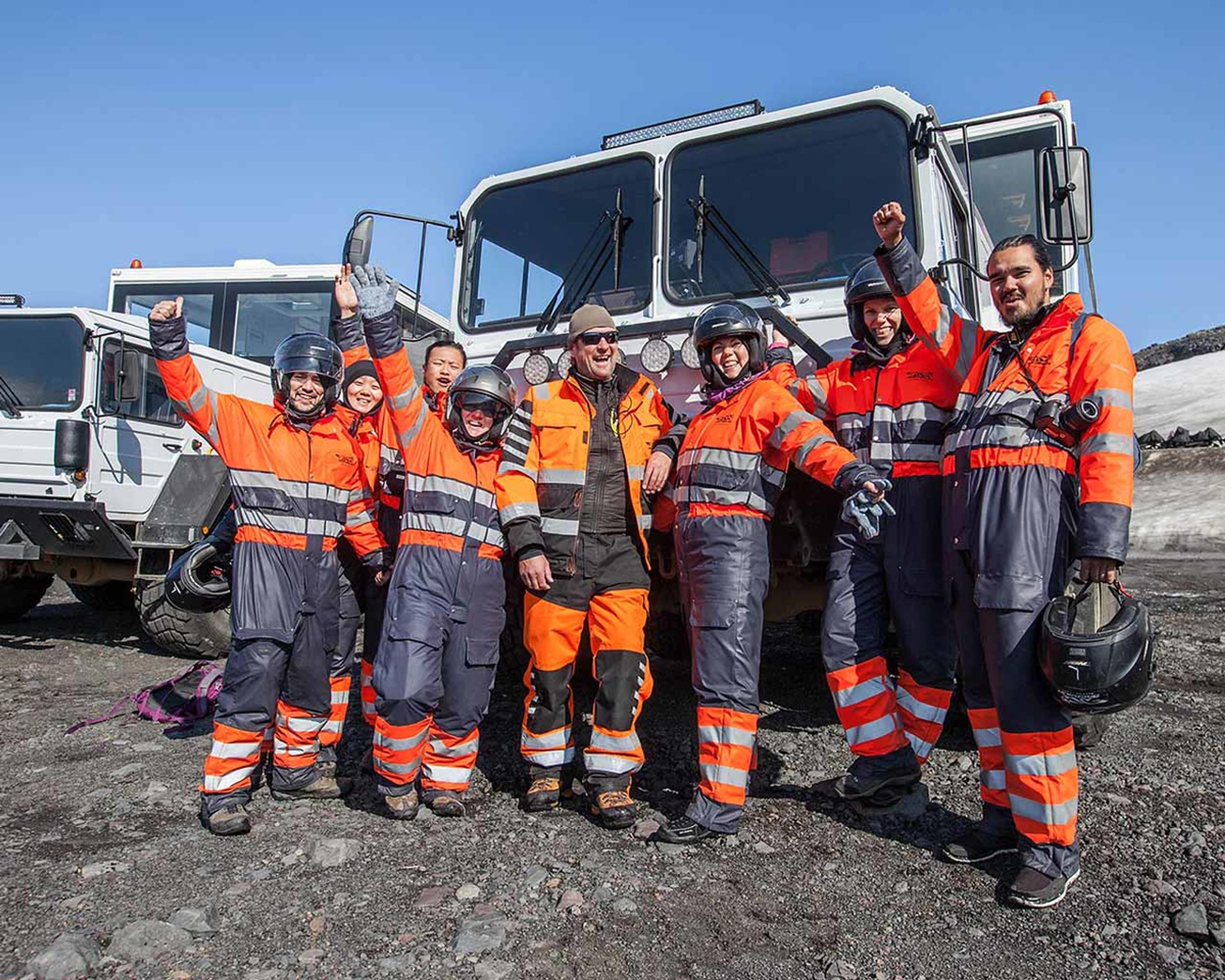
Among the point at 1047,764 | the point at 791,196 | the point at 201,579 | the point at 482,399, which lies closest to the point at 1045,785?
the point at 1047,764

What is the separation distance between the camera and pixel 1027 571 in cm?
252

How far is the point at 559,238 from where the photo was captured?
16.0 feet

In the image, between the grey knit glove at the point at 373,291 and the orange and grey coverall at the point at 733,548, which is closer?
the orange and grey coverall at the point at 733,548

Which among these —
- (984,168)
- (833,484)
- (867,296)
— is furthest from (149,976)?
(984,168)

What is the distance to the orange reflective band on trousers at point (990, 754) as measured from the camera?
2.76 m

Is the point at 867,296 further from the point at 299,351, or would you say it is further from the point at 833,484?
the point at 299,351

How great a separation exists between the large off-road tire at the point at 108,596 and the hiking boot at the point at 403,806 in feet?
19.5

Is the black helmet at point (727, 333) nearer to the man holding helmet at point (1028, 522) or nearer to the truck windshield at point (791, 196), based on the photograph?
the man holding helmet at point (1028, 522)

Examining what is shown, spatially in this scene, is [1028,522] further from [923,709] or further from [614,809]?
[614,809]

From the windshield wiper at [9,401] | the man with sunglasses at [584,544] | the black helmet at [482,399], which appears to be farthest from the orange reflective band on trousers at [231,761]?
the windshield wiper at [9,401]

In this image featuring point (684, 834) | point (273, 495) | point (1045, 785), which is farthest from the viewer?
point (273, 495)

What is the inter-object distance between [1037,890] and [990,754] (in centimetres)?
49

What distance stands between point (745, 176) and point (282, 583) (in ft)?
9.53

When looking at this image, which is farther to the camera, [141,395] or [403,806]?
[141,395]
